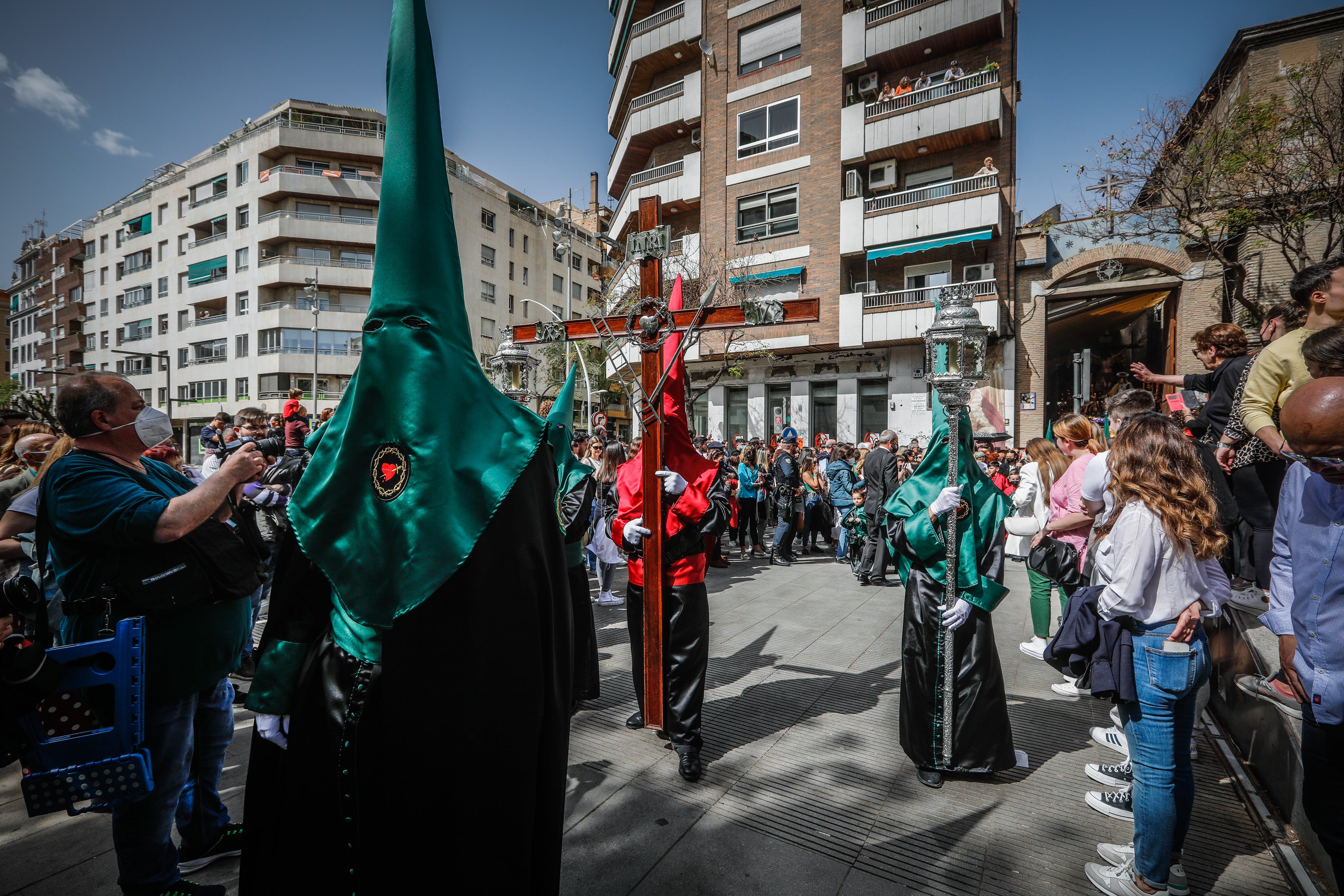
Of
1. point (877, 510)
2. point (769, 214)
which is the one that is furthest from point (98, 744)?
point (769, 214)

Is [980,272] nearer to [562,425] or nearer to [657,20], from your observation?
[657,20]

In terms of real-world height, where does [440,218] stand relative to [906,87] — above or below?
below

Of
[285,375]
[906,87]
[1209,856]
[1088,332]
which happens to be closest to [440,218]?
[1209,856]

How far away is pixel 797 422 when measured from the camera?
21625mm

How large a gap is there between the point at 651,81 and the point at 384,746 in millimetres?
28283

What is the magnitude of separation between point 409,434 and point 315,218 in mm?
39295

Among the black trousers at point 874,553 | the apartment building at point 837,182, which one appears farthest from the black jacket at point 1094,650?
the apartment building at point 837,182

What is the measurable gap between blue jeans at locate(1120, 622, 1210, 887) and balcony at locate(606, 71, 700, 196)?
23710 mm

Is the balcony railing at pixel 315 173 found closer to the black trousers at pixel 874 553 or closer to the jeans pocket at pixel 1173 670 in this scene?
the black trousers at pixel 874 553

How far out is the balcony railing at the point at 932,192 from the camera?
1800 cm

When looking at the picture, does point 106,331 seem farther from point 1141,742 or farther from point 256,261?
point 1141,742

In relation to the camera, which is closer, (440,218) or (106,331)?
(440,218)

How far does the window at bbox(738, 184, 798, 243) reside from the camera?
21.1 m

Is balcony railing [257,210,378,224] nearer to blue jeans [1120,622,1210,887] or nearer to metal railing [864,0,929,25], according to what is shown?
metal railing [864,0,929,25]
